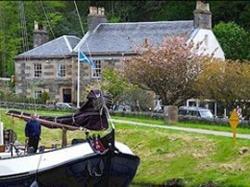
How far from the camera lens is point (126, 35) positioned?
76562mm

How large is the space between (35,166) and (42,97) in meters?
51.0

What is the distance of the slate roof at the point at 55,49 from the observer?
7825 cm

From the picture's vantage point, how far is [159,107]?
6397 centimetres

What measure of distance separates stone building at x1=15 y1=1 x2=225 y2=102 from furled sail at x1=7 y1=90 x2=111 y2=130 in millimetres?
41898

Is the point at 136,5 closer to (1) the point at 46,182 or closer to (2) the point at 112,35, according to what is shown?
(2) the point at 112,35

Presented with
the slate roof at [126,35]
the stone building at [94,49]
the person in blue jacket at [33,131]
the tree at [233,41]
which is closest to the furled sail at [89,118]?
the person in blue jacket at [33,131]

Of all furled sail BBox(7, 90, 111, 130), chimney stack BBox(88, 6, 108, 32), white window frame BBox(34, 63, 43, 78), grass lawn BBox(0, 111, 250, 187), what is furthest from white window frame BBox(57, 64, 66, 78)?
furled sail BBox(7, 90, 111, 130)

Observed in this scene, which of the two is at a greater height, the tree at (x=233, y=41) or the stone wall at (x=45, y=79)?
the tree at (x=233, y=41)

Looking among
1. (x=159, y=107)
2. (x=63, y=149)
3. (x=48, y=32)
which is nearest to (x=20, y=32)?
(x=48, y=32)

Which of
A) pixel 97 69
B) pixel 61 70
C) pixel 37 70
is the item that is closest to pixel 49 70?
pixel 61 70

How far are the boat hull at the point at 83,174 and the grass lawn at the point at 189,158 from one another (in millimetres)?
7754

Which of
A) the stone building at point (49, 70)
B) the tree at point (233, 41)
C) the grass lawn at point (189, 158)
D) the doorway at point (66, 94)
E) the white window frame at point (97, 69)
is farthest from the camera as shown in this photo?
the tree at point (233, 41)

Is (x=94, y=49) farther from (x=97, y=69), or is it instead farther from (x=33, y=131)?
(x=33, y=131)

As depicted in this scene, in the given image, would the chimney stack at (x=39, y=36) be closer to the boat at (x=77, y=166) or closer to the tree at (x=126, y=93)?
the tree at (x=126, y=93)
